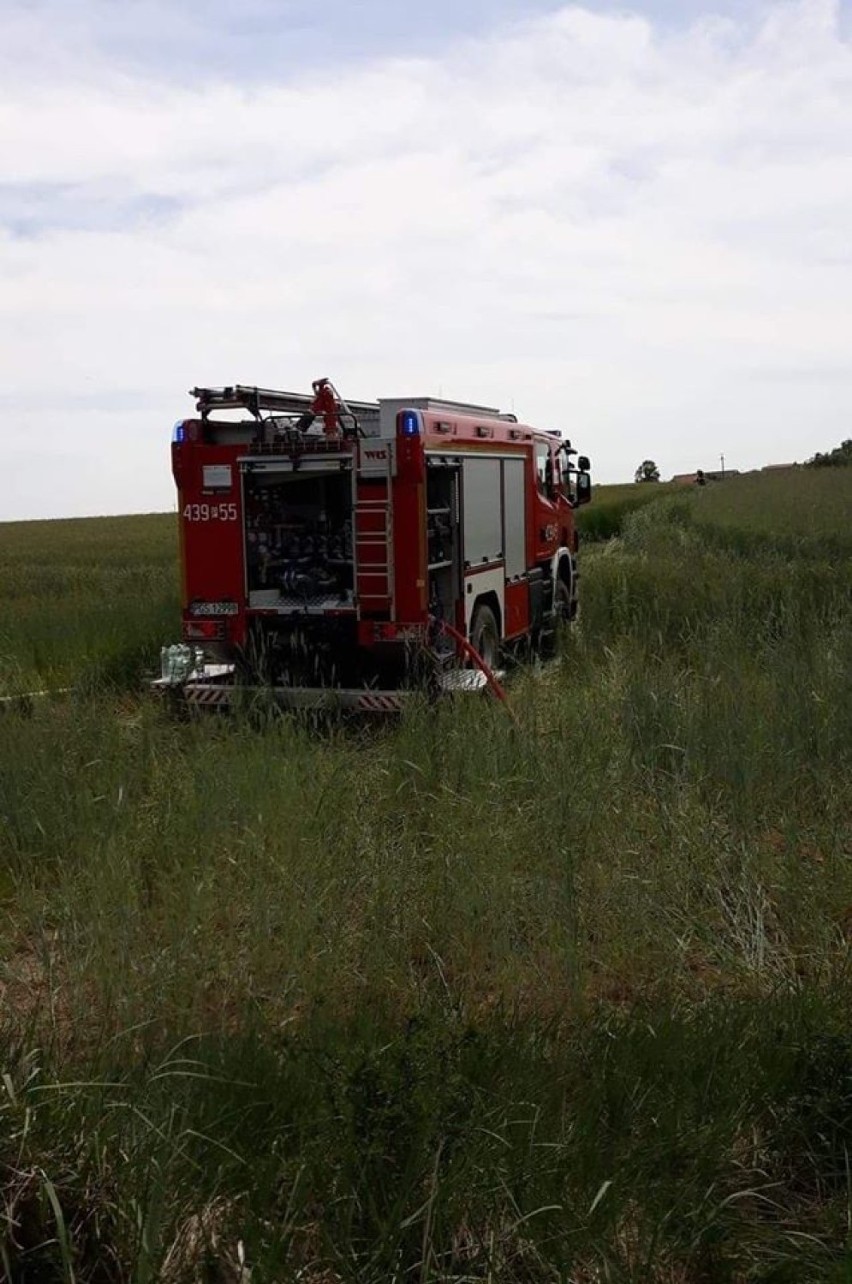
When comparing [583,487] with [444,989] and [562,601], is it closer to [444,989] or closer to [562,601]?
[562,601]

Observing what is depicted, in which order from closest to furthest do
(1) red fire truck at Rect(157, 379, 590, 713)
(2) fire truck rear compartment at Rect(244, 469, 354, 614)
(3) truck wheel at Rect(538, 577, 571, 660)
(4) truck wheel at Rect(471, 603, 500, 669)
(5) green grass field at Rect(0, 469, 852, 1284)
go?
(5) green grass field at Rect(0, 469, 852, 1284) < (1) red fire truck at Rect(157, 379, 590, 713) < (2) fire truck rear compartment at Rect(244, 469, 354, 614) < (4) truck wheel at Rect(471, 603, 500, 669) < (3) truck wheel at Rect(538, 577, 571, 660)

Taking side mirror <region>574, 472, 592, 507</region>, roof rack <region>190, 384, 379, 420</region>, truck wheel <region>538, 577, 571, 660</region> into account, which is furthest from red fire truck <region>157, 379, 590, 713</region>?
side mirror <region>574, 472, 592, 507</region>

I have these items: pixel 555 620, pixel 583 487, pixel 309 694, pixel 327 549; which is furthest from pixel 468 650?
pixel 583 487

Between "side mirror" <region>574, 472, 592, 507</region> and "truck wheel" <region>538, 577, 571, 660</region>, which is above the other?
"side mirror" <region>574, 472, 592, 507</region>

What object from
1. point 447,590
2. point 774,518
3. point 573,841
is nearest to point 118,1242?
Answer: point 573,841

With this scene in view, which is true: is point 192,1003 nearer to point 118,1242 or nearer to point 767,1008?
point 118,1242

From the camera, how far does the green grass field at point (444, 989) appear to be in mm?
3107

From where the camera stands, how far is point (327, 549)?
10961mm

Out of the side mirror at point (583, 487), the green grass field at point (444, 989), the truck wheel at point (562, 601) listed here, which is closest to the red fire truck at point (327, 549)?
the green grass field at point (444, 989)

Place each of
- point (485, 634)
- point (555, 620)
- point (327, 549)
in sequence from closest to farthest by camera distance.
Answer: point (327, 549) < point (485, 634) < point (555, 620)

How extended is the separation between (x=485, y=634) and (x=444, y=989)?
7571 millimetres

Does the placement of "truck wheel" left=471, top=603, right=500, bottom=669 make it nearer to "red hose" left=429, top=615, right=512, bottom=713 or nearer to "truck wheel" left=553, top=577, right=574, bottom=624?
"red hose" left=429, top=615, right=512, bottom=713

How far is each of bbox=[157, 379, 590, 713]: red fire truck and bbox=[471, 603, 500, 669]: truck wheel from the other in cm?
4

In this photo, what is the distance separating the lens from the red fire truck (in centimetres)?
1012
